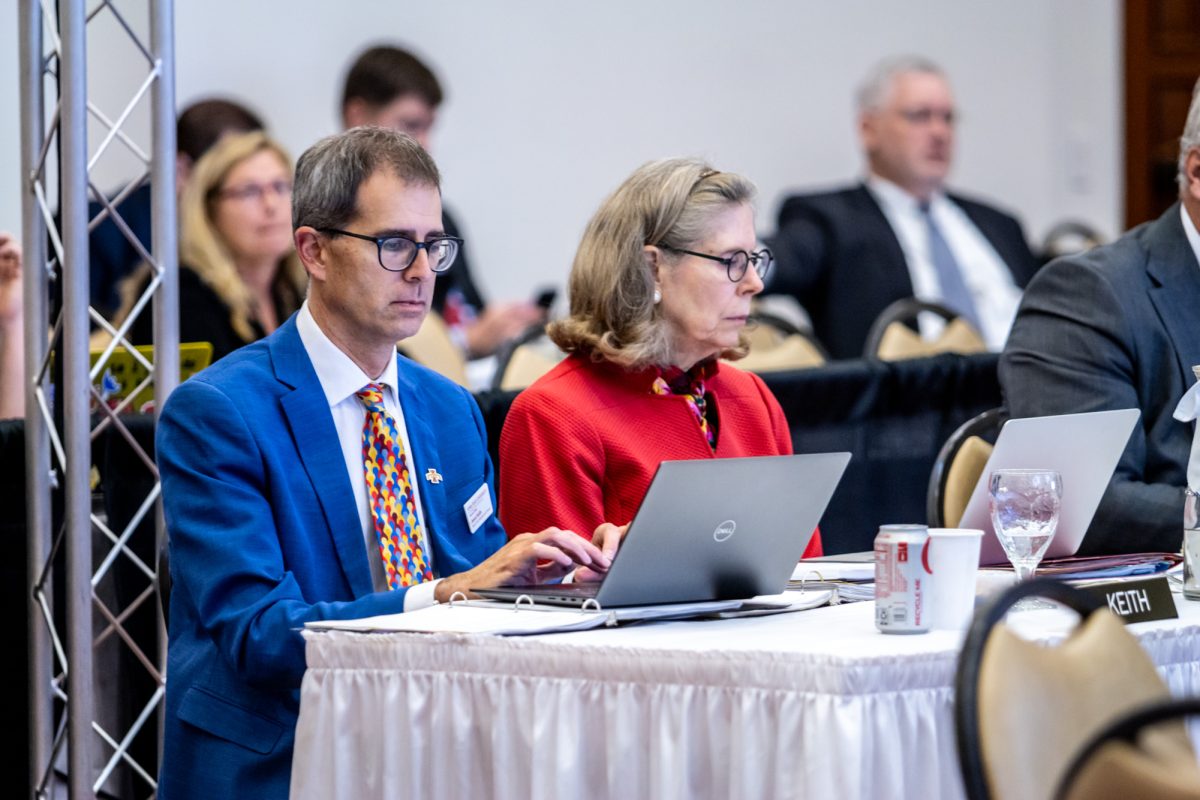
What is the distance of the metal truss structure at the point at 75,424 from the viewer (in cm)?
295

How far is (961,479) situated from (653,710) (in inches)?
46.4

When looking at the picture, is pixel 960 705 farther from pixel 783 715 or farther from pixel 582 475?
pixel 582 475

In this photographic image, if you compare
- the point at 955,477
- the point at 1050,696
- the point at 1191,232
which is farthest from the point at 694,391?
the point at 1050,696

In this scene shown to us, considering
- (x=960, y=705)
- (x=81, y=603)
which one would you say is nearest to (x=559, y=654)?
(x=960, y=705)

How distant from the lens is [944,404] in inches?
178

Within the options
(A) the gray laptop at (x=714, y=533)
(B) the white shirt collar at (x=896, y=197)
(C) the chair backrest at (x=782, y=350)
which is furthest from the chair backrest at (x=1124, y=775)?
(B) the white shirt collar at (x=896, y=197)

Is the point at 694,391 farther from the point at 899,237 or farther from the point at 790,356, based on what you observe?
the point at 899,237

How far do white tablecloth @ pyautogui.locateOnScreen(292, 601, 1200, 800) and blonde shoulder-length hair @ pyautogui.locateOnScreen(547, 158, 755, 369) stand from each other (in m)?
0.75

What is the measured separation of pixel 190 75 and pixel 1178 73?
470 centimetres

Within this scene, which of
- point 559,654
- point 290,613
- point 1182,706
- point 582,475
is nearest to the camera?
point 1182,706

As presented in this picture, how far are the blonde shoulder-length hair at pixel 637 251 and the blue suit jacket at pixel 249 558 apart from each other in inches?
21.7

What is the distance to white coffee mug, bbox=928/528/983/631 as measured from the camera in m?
1.88

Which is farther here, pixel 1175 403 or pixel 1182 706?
pixel 1175 403

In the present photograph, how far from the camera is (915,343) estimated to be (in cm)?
514
